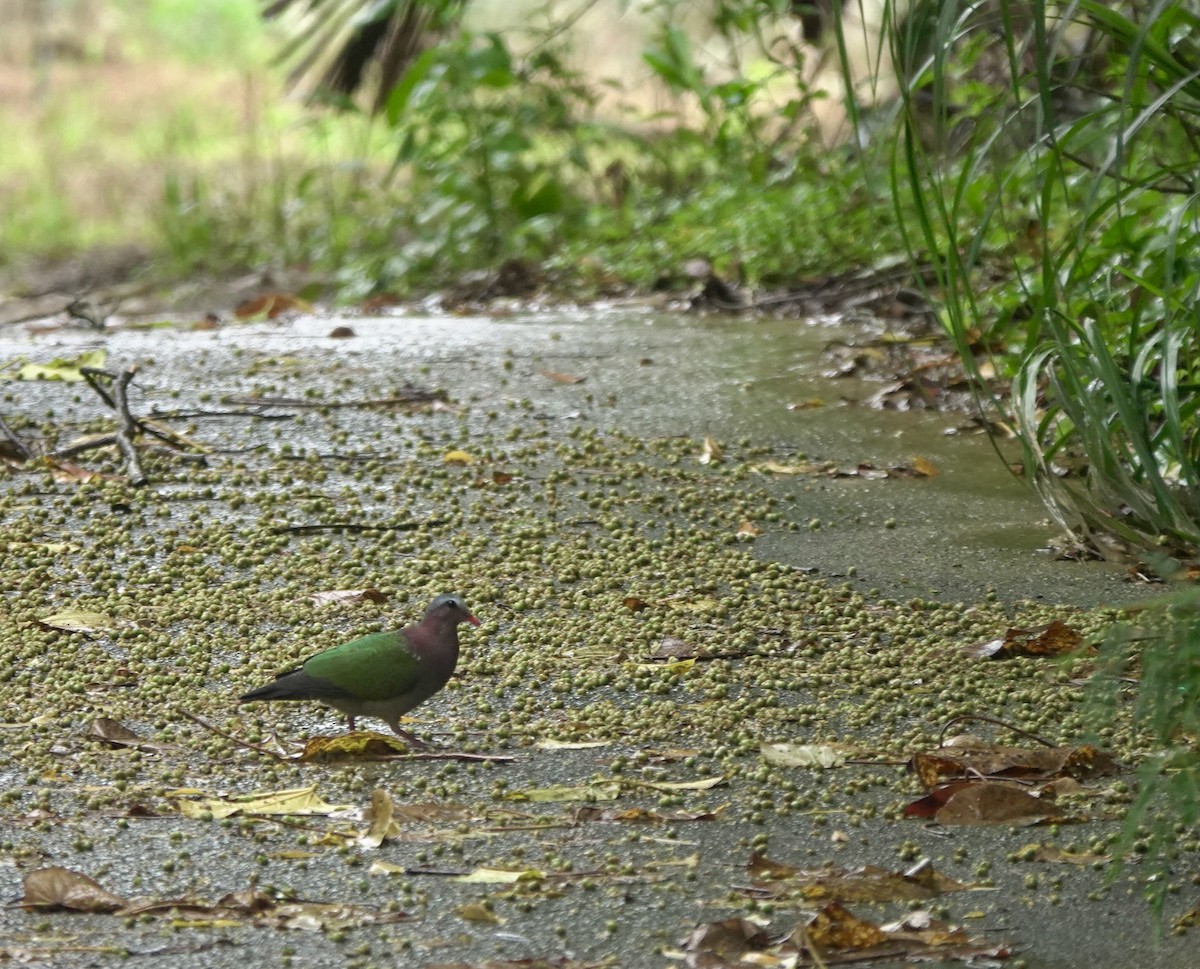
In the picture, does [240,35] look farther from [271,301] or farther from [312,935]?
[312,935]

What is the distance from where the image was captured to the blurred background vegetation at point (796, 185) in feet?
8.13

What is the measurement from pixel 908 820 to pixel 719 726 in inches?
15.5

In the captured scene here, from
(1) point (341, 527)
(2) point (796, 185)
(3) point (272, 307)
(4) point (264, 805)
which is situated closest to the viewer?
(4) point (264, 805)

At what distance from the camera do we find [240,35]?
1652 centimetres

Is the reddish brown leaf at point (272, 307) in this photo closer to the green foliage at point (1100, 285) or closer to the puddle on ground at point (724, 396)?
the puddle on ground at point (724, 396)

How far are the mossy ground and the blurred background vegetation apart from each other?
347 mm

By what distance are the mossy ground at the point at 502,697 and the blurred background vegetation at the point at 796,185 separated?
1.14 ft

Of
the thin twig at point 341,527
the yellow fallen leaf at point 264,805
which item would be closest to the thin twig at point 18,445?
the thin twig at point 341,527

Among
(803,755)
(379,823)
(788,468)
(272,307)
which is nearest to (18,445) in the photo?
(788,468)

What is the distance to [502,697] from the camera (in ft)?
8.34

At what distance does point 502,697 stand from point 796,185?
4.63 meters

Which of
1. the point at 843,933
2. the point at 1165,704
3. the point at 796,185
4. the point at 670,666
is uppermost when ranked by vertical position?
the point at 1165,704

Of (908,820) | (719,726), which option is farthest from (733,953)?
(719,726)

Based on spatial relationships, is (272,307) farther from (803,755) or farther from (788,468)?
(803,755)
